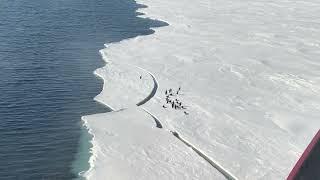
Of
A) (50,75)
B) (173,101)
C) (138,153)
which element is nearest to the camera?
(138,153)

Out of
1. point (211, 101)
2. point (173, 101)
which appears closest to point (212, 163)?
point (173, 101)

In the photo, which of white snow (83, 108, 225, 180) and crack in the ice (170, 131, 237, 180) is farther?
crack in the ice (170, 131, 237, 180)

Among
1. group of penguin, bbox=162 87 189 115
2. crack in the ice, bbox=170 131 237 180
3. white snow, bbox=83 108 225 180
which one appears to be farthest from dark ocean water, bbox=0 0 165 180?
crack in the ice, bbox=170 131 237 180

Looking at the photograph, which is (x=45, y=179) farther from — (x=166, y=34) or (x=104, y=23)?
(x=104, y=23)

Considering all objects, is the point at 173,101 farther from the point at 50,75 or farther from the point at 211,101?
the point at 50,75

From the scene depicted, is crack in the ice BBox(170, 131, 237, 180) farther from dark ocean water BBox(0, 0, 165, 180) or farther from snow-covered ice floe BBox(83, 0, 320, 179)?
dark ocean water BBox(0, 0, 165, 180)

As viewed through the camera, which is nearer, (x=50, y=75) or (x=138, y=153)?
(x=138, y=153)
